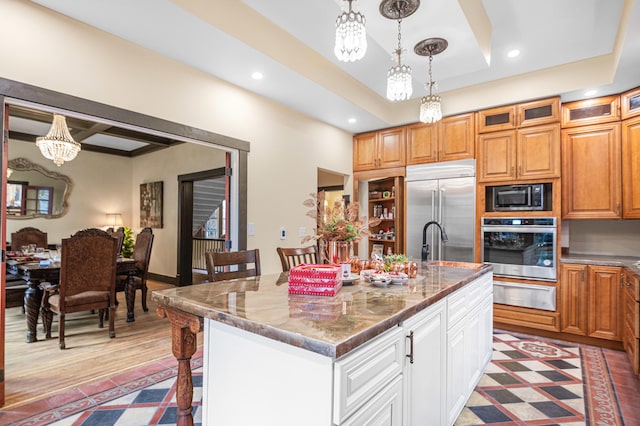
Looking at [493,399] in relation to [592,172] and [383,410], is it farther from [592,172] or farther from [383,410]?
[592,172]

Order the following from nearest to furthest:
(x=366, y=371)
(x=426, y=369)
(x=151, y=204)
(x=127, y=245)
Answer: (x=366, y=371) < (x=426, y=369) < (x=127, y=245) < (x=151, y=204)

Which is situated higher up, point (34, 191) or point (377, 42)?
point (377, 42)

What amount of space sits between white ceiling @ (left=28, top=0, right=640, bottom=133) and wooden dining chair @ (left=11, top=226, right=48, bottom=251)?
4.14 metres

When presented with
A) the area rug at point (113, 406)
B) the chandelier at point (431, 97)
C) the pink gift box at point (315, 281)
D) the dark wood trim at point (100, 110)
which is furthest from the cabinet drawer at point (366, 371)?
the dark wood trim at point (100, 110)

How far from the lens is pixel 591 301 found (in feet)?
10.9

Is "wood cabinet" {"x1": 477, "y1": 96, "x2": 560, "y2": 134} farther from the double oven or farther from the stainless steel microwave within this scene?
the double oven

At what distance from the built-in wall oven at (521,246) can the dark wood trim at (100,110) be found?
3.16 m

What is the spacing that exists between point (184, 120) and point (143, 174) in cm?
484

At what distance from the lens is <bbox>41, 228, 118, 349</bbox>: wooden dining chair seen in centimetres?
311

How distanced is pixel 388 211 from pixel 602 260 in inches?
99.1

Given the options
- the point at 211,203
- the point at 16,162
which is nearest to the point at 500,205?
the point at 211,203

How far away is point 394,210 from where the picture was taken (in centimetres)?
471

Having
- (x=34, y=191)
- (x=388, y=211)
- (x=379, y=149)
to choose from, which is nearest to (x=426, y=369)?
(x=388, y=211)

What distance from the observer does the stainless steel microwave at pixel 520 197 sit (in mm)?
3621
